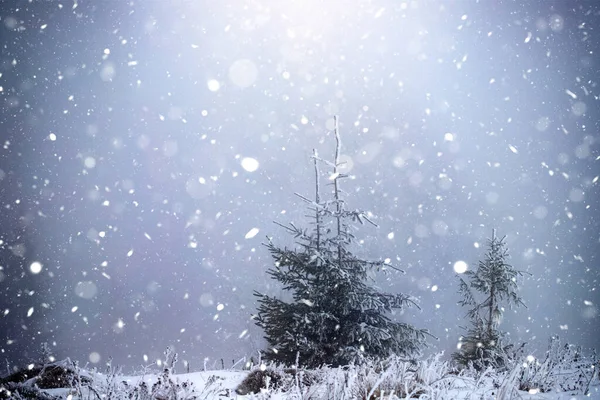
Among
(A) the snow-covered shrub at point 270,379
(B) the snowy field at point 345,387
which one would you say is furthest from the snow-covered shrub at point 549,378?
(A) the snow-covered shrub at point 270,379

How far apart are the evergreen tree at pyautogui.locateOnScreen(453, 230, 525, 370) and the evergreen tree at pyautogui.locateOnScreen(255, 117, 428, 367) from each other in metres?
5.45

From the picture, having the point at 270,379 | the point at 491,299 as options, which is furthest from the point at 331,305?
the point at 491,299

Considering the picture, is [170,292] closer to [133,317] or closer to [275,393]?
[133,317]

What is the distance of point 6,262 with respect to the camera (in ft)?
602

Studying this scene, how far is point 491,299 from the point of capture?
13.4 metres

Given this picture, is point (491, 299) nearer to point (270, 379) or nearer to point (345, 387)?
point (270, 379)

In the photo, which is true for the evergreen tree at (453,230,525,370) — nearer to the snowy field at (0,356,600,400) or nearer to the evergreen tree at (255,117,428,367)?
the evergreen tree at (255,117,428,367)

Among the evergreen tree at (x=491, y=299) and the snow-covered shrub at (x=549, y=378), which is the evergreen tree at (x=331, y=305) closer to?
the snow-covered shrub at (x=549, y=378)

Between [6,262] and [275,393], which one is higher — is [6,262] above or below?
above

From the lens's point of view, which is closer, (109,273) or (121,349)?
(121,349)

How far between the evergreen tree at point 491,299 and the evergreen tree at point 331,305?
545 centimetres

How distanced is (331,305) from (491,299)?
24.9 ft

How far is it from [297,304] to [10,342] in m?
160

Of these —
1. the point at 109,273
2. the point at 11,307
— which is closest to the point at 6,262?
the point at 11,307
